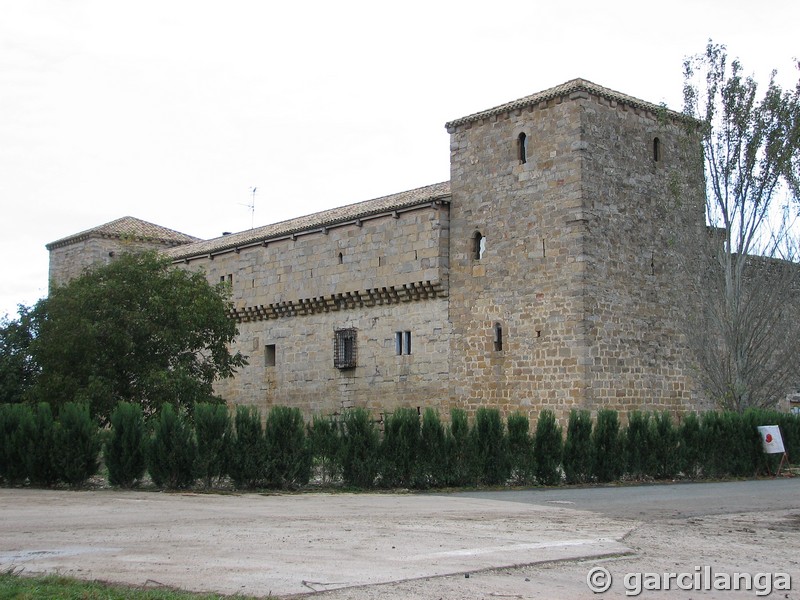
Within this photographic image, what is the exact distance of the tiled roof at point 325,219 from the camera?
30.7m

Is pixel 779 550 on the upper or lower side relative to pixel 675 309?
lower

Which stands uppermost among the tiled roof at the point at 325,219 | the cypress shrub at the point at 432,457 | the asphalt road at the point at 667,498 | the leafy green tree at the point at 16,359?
the tiled roof at the point at 325,219

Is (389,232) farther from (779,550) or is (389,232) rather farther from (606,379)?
(779,550)

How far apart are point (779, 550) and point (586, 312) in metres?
15.4

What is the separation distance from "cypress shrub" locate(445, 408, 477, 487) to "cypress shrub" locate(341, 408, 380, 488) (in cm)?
150

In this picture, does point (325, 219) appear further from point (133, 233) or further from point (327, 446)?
point (327, 446)

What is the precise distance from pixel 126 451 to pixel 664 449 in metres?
11.8

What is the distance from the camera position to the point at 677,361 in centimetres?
2809

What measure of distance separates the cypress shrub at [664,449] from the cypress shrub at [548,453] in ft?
8.93

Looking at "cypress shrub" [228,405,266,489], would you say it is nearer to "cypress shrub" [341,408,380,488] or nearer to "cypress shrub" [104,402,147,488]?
"cypress shrub" [341,408,380,488]

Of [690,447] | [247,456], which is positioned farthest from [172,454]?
[690,447]

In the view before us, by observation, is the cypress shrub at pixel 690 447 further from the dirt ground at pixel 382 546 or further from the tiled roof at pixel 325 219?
the tiled roof at pixel 325 219

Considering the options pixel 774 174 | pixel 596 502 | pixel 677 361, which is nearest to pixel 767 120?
pixel 774 174

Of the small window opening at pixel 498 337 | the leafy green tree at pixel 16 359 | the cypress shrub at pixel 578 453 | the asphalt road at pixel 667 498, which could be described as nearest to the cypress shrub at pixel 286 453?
the asphalt road at pixel 667 498
